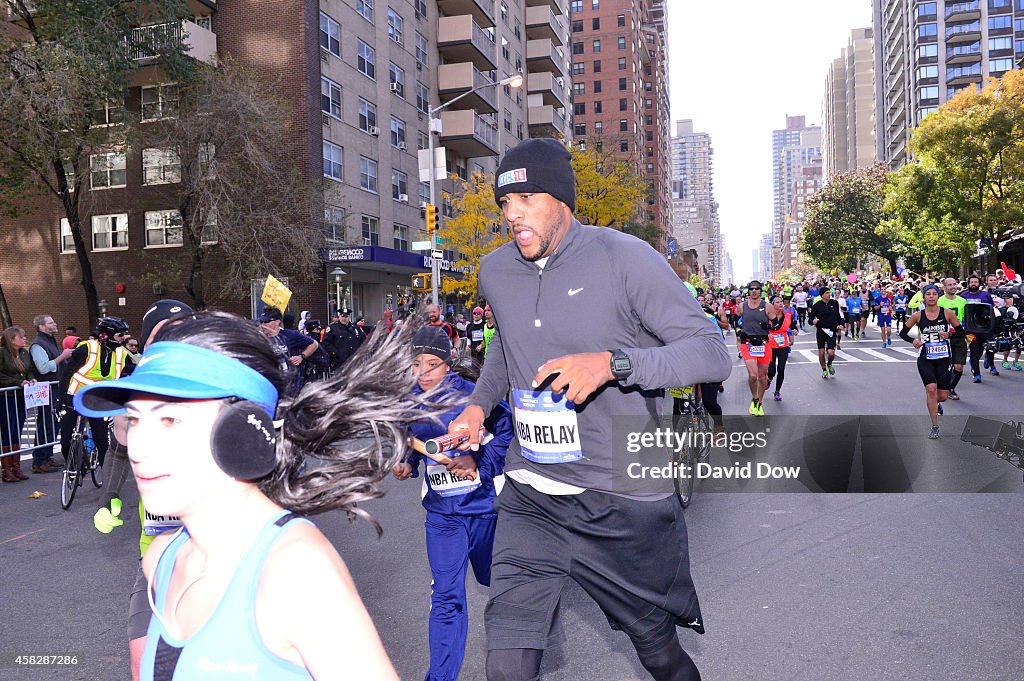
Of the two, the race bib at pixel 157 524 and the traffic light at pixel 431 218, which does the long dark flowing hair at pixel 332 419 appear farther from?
the traffic light at pixel 431 218

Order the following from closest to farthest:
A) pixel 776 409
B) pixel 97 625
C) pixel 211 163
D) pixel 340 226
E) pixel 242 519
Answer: pixel 242 519 → pixel 97 625 → pixel 776 409 → pixel 211 163 → pixel 340 226

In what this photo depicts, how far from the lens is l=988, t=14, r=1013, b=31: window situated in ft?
324

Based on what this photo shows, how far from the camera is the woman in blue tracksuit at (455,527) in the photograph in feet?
12.5

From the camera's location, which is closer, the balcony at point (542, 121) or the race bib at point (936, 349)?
the race bib at point (936, 349)

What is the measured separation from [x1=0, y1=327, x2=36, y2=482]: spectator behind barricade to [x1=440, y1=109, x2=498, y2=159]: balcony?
36714 mm

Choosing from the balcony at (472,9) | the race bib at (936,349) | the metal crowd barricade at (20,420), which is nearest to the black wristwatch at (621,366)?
the race bib at (936,349)

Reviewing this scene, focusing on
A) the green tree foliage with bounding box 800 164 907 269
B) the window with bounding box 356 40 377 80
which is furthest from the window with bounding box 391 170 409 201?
the green tree foliage with bounding box 800 164 907 269

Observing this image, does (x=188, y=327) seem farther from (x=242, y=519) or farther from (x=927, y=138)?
(x=927, y=138)

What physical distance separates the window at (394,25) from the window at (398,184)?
650cm

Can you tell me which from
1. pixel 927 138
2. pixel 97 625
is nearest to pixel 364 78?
pixel 927 138

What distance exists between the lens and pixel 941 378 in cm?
1034

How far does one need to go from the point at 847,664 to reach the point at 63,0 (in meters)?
28.3

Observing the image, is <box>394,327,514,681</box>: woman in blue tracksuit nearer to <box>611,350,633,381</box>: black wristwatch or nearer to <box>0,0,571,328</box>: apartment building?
<box>611,350,633,381</box>: black wristwatch

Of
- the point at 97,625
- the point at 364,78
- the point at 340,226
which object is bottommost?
the point at 97,625
